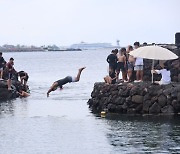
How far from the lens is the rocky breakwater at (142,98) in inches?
955

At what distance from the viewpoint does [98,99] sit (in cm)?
2703

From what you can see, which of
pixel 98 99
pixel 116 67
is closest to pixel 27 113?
pixel 98 99

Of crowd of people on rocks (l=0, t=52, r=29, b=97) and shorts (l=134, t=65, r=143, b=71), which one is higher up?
shorts (l=134, t=65, r=143, b=71)

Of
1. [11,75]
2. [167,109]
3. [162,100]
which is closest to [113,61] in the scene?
[162,100]

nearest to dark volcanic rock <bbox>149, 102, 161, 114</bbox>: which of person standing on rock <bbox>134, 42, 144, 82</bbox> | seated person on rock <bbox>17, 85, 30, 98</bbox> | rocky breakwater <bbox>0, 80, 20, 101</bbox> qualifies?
person standing on rock <bbox>134, 42, 144, 82</bbox>

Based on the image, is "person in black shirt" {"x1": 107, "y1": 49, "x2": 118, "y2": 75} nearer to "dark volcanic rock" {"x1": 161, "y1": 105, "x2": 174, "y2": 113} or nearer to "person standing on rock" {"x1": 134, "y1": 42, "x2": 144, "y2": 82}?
"person standing on rock" {"x1": 134, "y1": 42, "x2": 144, "y2": 82}

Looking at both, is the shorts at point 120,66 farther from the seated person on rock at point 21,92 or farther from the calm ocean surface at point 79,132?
the seated person on rock at point 21,92

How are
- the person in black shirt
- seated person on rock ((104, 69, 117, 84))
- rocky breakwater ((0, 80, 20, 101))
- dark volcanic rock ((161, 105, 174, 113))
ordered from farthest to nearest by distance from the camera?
rocky breakwater ((0, 80, 20, 101)) < the person in black shirt < seated person on rock ((104, 69, 117, 84)) < dark volcanic rock ((161, 105, 174, 113))

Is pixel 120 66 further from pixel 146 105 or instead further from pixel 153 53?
pixel 146 105

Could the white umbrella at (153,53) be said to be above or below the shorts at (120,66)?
above

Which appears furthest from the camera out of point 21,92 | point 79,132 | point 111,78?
point 21,92

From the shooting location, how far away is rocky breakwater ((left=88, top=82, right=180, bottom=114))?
24250 millimetres

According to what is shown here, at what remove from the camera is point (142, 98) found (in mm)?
24719

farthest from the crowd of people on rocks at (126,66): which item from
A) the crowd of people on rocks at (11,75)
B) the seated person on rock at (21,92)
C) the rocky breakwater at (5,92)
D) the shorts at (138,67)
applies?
the crowd of people on rocks at (11,75)
